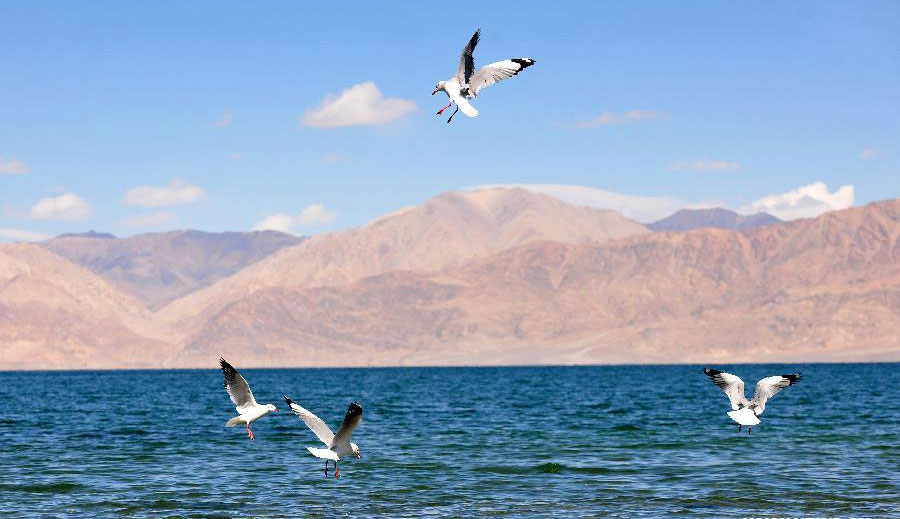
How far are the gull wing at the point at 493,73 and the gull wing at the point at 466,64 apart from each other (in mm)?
133

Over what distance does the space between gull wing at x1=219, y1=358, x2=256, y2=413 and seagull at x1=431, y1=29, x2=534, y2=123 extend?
8.00 meters

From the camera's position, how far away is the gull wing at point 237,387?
28.0 meters

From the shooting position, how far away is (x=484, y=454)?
4991 cm

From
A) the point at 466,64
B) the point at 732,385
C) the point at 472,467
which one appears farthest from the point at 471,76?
the point at 472,467

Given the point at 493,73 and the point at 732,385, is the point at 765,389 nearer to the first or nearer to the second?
the point at 732,385

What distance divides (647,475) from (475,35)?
810 inches

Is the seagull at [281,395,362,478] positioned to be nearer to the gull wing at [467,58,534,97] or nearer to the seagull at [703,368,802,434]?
the gull wing at [467,58,534,97]

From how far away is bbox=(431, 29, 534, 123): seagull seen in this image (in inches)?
1065

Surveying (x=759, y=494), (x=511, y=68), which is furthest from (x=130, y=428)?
(x=511, y=68)

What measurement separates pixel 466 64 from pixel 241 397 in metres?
9.99

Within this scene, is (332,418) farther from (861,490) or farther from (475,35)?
(475,35)

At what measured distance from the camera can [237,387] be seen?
94.6 ft

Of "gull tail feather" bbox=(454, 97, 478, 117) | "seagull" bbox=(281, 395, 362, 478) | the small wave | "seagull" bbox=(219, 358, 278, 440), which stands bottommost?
the small wave

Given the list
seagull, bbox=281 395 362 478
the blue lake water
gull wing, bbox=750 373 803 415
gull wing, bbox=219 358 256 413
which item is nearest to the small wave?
the blue lake water
